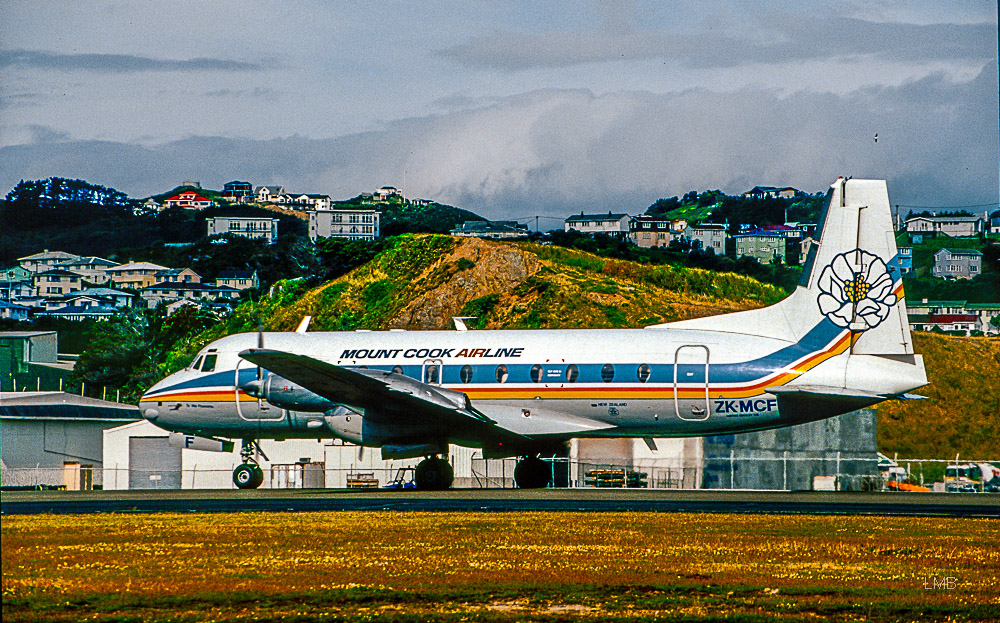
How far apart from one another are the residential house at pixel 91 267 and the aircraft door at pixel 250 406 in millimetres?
96337

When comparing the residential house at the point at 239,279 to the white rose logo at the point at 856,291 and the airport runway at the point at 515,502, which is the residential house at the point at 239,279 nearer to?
the airport runway at the point at 515,502

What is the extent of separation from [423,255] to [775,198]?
279 feet

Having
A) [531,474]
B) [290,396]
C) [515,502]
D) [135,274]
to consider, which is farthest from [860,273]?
[135,274]

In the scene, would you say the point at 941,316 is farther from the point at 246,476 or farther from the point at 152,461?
the point at 246,476

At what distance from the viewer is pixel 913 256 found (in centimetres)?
11231

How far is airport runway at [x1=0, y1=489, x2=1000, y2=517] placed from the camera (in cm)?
2158

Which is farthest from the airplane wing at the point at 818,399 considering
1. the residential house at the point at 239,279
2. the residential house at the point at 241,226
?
the residential house at the point at 241,226

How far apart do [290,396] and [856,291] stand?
1395 cm

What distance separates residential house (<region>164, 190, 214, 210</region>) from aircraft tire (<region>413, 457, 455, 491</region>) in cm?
15135

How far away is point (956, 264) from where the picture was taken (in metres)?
108

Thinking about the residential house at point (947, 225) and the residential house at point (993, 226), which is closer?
the residential house at point (993, 226)

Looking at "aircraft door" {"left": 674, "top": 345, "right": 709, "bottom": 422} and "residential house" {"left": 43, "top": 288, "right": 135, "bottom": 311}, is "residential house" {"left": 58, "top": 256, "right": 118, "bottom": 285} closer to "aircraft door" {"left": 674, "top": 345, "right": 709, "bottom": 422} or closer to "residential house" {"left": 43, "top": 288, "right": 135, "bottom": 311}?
"residential house" {"left": 43, "top": 288, "right": 135, "bottom": 311}

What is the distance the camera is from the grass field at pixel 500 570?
10.8 meters

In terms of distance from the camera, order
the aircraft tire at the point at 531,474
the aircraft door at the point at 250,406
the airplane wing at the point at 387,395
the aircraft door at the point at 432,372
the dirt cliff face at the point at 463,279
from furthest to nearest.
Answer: the dirt cliff face at the point at 463,279 < the aircraft tire at the point at 531,474 < the aircraft door at the point at 250,406 < the aircraft door at the point at 432,372 < the airplane wing at the point at 387,395
